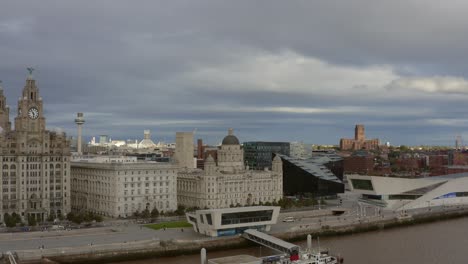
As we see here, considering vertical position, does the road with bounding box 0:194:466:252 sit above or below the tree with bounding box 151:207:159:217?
below

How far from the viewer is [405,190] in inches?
4087

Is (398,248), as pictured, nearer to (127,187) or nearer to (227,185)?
(227,185)

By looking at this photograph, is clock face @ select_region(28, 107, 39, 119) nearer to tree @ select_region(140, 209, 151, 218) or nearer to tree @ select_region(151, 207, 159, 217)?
tree @ select_region(140, 209, 151, 218)

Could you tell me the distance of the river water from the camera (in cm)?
5975

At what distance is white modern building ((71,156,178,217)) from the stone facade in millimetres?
6122

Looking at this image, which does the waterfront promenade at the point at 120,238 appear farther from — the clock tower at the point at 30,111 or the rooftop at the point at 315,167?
the rooftop at the point at 315,167

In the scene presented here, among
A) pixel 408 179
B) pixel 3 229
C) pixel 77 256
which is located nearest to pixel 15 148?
pixel 3 229

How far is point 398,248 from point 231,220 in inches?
752

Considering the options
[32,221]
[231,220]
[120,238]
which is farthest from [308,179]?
[120,238]

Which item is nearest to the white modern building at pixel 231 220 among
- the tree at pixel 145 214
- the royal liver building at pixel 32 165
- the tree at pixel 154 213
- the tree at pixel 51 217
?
the tree at pixel 154 213

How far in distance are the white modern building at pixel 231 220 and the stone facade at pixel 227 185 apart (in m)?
23.5

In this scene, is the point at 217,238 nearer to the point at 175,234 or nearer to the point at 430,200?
the point at 175,234

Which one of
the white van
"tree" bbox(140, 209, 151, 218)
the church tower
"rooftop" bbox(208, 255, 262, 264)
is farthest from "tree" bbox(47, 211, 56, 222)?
"rooftop" bbox(208, 255, 262, 264)

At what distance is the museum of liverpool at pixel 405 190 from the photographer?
338 ft
